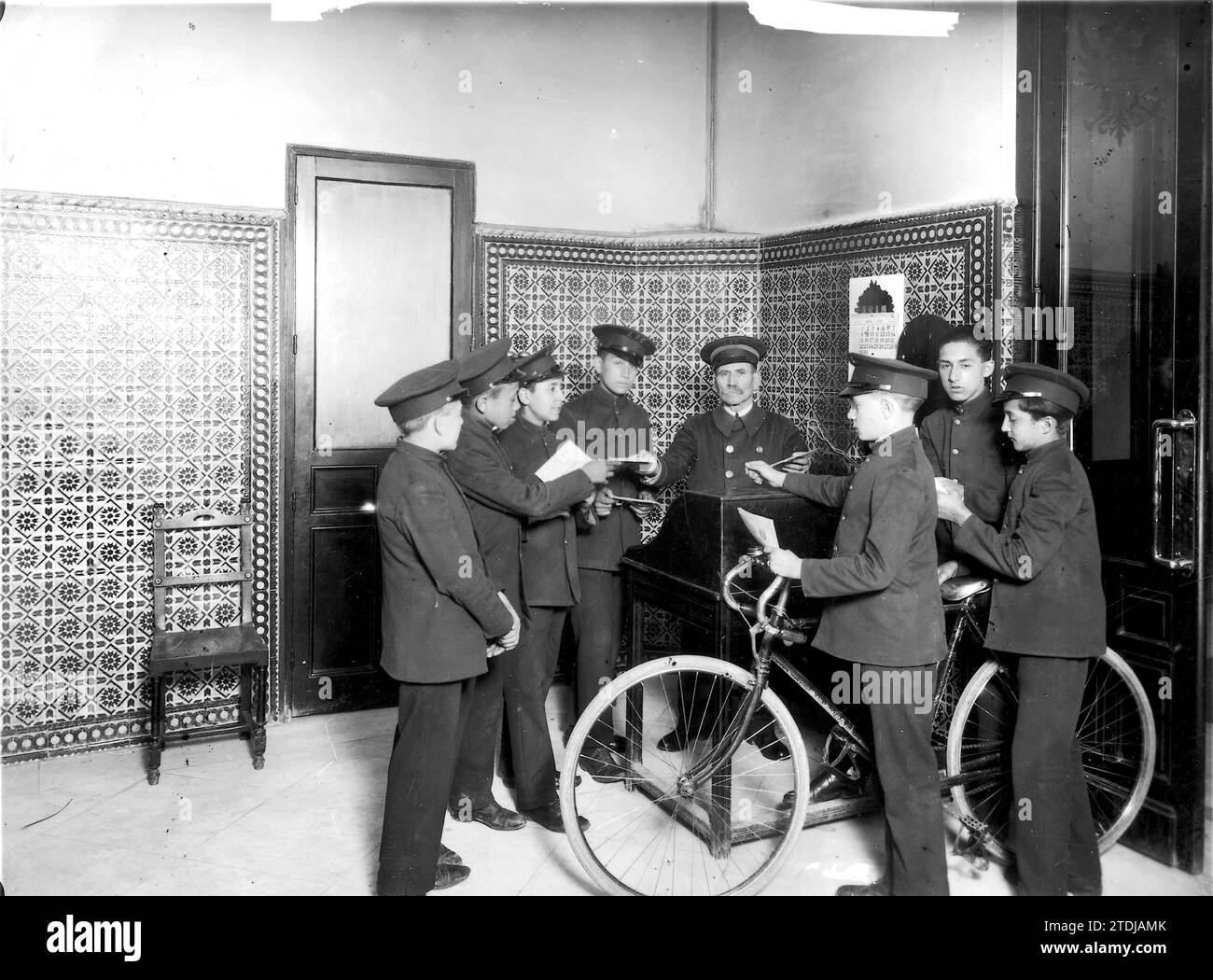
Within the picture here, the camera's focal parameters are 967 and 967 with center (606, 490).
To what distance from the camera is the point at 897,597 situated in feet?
10.8

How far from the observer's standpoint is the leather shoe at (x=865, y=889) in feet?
11.2

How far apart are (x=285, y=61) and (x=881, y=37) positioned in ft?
10.8

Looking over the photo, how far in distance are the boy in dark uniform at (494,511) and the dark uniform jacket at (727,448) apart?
1.08 m

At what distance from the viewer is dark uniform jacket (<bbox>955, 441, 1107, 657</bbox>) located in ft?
11.2

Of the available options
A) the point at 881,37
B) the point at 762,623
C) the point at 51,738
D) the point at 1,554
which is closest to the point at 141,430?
the point at 1,554

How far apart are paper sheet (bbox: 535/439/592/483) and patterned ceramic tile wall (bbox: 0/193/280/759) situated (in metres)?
2.06

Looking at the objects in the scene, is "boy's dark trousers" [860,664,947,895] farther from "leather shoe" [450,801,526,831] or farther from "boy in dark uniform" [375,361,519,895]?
"leather shoe" [450,801,526,831]

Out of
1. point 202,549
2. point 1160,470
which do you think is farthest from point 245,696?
point 1160,470

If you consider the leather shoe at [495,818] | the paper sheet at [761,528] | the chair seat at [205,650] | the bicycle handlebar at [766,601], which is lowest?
the leather shoe at [495,818]

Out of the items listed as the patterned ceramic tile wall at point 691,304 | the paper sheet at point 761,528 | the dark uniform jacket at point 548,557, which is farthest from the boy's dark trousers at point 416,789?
the patterned ceramic tile wall at point 691,304

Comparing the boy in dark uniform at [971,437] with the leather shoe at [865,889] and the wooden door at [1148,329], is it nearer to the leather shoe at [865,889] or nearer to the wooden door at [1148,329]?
the wooden door at [1148,329]

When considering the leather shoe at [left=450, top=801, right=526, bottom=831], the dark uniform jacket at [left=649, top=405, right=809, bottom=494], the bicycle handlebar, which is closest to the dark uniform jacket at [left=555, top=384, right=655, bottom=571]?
the dark uniform jacket at [left=649, top=405, right=809, bottom=494]

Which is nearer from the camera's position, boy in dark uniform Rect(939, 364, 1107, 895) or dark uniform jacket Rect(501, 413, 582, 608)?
boy in dark uniform Rect(939, 364, 1107, 895)

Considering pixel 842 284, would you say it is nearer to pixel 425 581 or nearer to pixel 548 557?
pixel 548 557
